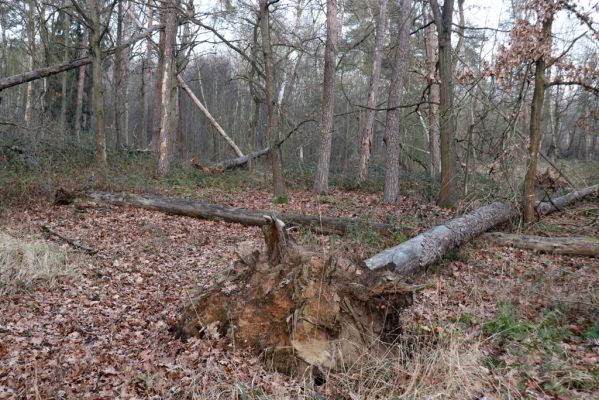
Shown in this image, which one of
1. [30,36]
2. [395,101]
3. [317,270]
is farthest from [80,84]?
[317,270]

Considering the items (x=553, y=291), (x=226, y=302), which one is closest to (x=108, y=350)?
(x=226, y=302)

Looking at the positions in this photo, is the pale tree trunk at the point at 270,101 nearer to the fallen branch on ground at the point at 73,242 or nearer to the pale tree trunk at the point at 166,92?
the pale tree trunk at the point at 166,92

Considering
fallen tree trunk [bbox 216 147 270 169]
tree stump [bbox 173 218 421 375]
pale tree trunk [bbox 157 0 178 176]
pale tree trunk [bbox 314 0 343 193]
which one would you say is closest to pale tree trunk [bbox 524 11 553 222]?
tree stump [bbox 173 218 421 375]

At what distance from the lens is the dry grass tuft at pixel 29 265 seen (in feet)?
18.6

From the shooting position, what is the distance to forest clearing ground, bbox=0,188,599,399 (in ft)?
11.7

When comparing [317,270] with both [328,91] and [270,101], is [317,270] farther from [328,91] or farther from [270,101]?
[328,91]

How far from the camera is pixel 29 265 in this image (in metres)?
5.91

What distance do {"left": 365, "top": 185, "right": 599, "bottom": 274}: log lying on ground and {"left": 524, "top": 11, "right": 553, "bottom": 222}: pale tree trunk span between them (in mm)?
361

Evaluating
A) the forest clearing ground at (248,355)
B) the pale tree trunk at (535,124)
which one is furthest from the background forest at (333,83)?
the forest clearing ground at (248,355)

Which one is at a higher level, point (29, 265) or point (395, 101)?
point (395, 101)

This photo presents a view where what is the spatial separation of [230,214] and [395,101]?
569cm

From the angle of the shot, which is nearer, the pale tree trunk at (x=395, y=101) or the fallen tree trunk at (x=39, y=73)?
the pale tree trunk at (x=395, y=101)

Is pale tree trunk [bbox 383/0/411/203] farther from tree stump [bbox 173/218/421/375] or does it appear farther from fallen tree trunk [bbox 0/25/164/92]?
tree stump [bbox 173/218/421/375]

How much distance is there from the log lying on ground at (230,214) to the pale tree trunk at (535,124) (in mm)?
2774
